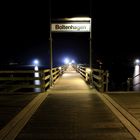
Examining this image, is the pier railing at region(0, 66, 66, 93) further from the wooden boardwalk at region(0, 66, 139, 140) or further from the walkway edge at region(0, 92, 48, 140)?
the walkway edge at region(0, 92, 48, 140)

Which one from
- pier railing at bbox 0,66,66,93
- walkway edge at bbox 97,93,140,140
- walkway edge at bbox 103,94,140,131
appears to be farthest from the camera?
pier railing at bbox 0,66,66,93

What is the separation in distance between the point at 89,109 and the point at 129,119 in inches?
75.8

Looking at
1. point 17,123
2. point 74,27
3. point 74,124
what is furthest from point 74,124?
point 74,27

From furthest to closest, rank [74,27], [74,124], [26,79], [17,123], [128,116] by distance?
[74,27] → [26,79] → [128,116] → [17,123] → [74,124]

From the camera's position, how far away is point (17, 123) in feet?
24.2

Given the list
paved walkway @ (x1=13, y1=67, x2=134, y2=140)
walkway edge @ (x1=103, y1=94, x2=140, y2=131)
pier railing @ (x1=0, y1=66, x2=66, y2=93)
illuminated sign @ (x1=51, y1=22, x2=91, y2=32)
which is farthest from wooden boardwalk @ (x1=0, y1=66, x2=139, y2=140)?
illuminated sign @ (x1=51, y1=22, x2=91, y2=32)

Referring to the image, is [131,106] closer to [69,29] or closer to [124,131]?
[124,131]

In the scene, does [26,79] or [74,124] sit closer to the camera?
[74,124]

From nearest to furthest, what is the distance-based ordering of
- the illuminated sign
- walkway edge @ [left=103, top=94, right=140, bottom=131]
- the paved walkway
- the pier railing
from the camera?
the paved walkway, walkway edge @ [left=103, top=94, right=140, bottom=131], the pier railing, the illuminated sign

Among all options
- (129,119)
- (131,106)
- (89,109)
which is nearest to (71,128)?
(129,119)

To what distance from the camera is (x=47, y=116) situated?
27.1 feet

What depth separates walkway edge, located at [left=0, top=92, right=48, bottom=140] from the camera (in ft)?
20.5

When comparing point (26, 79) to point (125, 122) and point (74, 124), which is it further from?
point (125, 122)

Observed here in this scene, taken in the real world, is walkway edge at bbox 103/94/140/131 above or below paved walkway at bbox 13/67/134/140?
above
